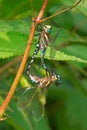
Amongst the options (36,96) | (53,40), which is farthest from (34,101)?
(53,40)

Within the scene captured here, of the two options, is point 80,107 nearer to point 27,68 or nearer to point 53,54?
point 27,68

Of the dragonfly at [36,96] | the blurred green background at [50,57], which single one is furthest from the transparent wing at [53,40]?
the dragonfly at [36,96]

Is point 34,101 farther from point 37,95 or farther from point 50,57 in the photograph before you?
point 50,57

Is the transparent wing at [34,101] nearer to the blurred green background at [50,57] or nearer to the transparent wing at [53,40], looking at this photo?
the blurred green background at [50,57]

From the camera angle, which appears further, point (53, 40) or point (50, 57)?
point (53, 40)

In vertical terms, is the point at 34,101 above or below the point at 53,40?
below

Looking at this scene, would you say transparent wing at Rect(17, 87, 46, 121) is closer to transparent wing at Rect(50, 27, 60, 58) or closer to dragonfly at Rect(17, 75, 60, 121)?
dragonfly at Rect(17, 75, 60, 121)

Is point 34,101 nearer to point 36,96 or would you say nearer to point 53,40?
point 36,96

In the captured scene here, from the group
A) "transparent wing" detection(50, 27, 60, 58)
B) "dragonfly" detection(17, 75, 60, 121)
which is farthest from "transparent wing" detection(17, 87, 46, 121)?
"transparent wing" detection(50, 27, 60, 58)
